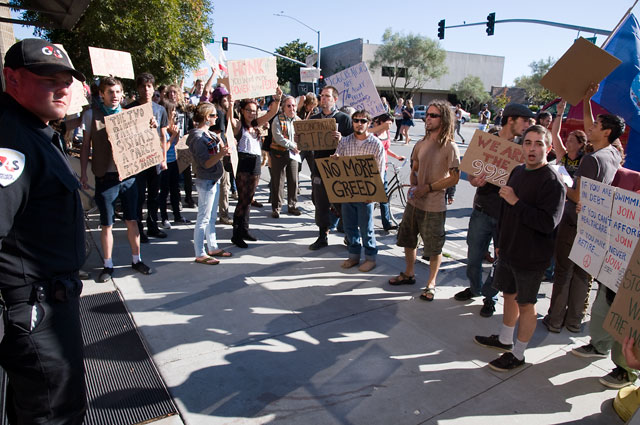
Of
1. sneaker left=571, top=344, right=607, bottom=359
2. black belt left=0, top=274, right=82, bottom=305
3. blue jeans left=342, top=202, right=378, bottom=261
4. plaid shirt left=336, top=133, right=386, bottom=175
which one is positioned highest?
plaid shirt left=336, top=133, right=386, bottom=175

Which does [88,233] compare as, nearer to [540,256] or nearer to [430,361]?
[430,361]

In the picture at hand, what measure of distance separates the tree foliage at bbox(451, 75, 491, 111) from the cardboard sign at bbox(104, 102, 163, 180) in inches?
2491

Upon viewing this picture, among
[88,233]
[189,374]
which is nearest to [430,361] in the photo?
[189,374]

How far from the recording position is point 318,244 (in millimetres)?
5992

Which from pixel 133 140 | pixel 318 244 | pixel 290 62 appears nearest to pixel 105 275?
pixel 133 140

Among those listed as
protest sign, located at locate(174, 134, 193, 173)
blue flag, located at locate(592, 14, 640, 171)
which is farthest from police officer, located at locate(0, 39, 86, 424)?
blue flag, located at locate(592, 14, 640, 171)

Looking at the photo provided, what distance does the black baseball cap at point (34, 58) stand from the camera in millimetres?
1860

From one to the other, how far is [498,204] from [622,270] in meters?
1.36

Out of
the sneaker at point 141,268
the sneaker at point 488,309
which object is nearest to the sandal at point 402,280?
the sneaker at point 488,309

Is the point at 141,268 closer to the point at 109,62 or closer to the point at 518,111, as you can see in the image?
the point at 109,62

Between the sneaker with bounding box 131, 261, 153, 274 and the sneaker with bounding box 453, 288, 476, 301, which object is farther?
the sneaker with bounding box 131, 261, 153, 274

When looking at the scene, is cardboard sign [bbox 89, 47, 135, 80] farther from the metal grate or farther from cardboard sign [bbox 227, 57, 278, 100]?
the metal grate

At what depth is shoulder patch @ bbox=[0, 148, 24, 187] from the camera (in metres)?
1.66

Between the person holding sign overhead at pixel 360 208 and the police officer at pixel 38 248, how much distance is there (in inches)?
134
